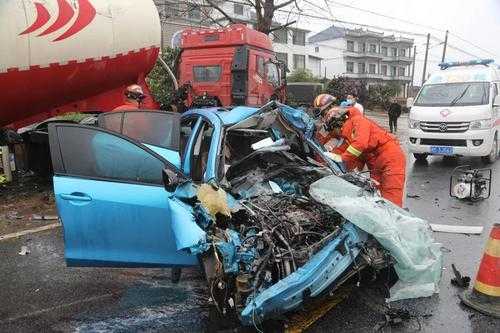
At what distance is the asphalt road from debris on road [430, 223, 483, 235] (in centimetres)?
41

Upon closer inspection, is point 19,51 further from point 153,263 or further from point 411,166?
point 411,166

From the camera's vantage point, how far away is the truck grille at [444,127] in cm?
988

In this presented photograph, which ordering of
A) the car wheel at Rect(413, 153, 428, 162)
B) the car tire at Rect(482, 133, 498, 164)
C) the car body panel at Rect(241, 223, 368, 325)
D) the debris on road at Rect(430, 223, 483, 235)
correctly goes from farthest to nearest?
the car wheel at Rect(413, 153, 428, 162), the car tire at Rect(482, 133, 498, 164), the debris on road at Rect(430, 223, 483, 235), the car body panel at Rect(241, 223, 368, 325)

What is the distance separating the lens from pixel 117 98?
29.5ft

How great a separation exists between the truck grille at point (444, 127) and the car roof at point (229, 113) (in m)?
6.83

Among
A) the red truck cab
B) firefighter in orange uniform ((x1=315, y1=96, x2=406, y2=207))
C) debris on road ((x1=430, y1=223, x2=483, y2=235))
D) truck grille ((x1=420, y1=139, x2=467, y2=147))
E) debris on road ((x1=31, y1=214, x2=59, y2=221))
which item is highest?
the red truck cab

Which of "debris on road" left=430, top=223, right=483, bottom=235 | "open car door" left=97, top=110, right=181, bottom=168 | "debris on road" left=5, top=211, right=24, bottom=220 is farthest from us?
"debris on road" left=5, top=211, right=24, bottom=220

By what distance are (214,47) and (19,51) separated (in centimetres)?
636

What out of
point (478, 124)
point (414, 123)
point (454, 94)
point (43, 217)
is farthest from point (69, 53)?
point (454, 94)

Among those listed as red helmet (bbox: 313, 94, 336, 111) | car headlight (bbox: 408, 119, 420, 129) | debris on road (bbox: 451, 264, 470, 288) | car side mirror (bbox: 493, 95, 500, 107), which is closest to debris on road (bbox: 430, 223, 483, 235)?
debris on road (bbox: 451, 264, 470, 288)

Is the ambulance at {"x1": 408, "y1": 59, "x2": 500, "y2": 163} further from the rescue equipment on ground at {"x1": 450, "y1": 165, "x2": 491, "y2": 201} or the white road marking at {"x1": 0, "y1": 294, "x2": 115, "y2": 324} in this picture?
the white road marking at {"x1": 0, "y1": 294, "x2": 115, "y2": 324}

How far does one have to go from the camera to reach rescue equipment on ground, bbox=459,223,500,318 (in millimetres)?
3688

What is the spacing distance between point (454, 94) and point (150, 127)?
8463mm

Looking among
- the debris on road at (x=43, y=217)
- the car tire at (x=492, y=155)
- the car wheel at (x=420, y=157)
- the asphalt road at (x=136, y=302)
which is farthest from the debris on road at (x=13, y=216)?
the car tire at (x=492, y=155)
